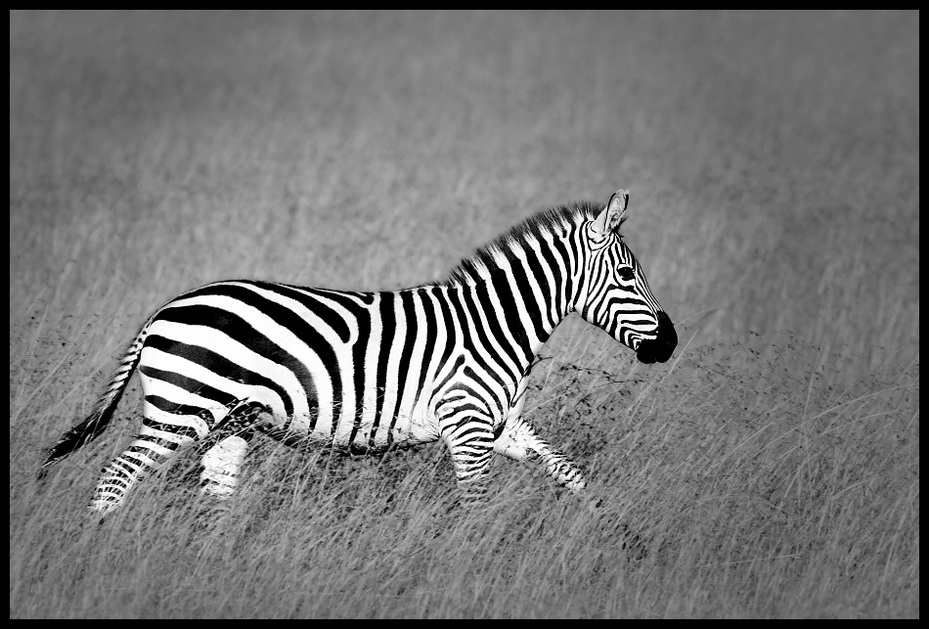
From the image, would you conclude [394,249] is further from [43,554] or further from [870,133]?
[870,133]

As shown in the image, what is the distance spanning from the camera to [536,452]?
21.7ft

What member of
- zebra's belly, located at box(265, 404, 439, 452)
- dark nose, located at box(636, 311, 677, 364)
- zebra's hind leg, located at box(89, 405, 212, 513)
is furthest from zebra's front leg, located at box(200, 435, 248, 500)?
dark nose, located at box(636, 311, 677, 364)

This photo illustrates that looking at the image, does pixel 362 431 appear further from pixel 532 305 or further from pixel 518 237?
pixel 518 237

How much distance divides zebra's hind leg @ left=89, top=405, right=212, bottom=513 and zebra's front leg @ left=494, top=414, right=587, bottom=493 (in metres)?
2.06

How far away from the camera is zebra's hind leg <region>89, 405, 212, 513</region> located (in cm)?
567

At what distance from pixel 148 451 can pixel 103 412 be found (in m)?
0.50

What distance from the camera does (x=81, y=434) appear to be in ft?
19.5

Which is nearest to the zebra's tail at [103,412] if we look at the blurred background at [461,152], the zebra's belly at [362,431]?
the zebra's belly at [362,431]

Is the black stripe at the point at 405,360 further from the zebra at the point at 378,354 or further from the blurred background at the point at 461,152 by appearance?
the blurred background at the point at 461,152

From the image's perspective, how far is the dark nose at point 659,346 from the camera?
6.11 meters

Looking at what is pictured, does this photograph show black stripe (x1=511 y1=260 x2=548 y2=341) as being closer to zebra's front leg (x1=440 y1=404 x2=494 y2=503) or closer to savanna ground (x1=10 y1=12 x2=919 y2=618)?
zebra's front leg (x1=440 y1=404 x2=494 y2=503)

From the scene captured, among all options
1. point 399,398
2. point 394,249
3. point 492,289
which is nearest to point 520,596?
point 399,398

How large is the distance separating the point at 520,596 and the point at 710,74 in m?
19.4

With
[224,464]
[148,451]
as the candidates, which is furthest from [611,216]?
[148,451]
